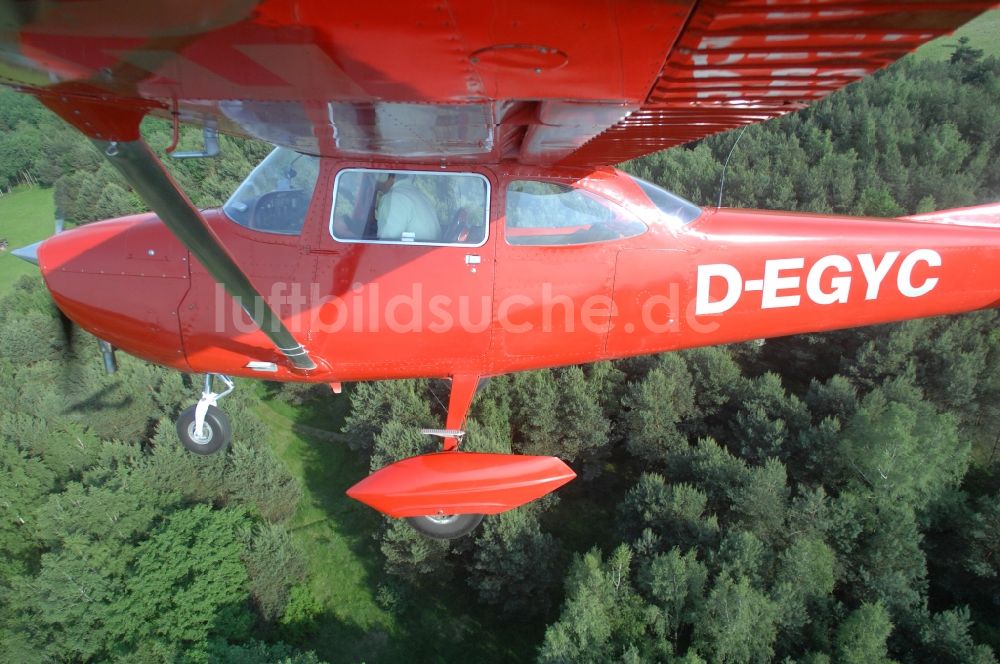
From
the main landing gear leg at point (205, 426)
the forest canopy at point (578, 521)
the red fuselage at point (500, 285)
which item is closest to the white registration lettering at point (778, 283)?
the red fuselage at point (500, 285)

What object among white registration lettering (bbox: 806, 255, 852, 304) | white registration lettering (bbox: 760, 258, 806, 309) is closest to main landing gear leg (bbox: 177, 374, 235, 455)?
white registration lettering (bbox: 760, 258, 806, 309)

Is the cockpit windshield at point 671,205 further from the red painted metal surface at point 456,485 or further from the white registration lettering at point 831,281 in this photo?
the red painted metal surface at point 456,485

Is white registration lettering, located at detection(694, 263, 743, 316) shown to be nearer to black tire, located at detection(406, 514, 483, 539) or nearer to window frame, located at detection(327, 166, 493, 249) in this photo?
window frame, located at detection(327, 166, 493, 249)

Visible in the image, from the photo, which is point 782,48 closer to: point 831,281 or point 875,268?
point 831,281

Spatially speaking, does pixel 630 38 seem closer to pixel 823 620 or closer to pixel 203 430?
pixel 203 430

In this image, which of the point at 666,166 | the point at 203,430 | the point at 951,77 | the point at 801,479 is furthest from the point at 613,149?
the point at 951,77

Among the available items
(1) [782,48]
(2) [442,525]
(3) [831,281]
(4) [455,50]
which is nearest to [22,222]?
(2) [442,525]

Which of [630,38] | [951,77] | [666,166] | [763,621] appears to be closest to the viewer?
[630,38]
